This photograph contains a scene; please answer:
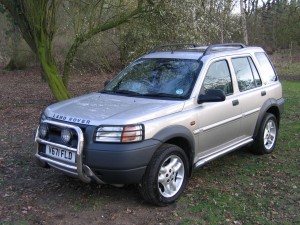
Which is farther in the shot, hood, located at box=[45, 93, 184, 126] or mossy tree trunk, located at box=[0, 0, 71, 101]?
mossy tree trunk, located at box=[0, 0, 71, 101]

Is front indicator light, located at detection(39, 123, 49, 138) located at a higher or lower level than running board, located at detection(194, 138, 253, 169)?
higher

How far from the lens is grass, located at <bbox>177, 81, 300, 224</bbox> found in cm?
448

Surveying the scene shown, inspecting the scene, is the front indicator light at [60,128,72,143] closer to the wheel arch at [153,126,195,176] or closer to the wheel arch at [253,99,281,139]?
the wheel arch at [153,126,195,176]

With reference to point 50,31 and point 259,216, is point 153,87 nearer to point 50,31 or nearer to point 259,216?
point 259,216

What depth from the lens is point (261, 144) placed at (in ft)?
21.4

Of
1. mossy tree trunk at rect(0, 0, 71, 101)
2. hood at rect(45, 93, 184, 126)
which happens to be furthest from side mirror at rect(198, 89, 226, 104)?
mossy tree trunk at rect(0, 0, 71, 101)

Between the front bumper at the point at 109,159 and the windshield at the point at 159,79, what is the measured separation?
0.98 metres

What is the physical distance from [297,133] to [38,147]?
17.4 feet

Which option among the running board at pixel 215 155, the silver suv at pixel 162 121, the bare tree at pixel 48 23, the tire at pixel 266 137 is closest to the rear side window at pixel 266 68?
the silver suv at pixel 162 121

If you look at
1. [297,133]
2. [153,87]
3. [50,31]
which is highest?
[50,31]

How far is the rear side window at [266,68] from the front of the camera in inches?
261

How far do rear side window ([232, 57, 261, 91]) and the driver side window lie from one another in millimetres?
253

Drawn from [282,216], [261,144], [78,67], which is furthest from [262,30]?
[282,216]

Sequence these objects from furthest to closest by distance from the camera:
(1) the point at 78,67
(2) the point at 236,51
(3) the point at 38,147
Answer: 1. (1) the point at 78,67
2. (2) the point at 236,51
3. (3) the point at 38,147
